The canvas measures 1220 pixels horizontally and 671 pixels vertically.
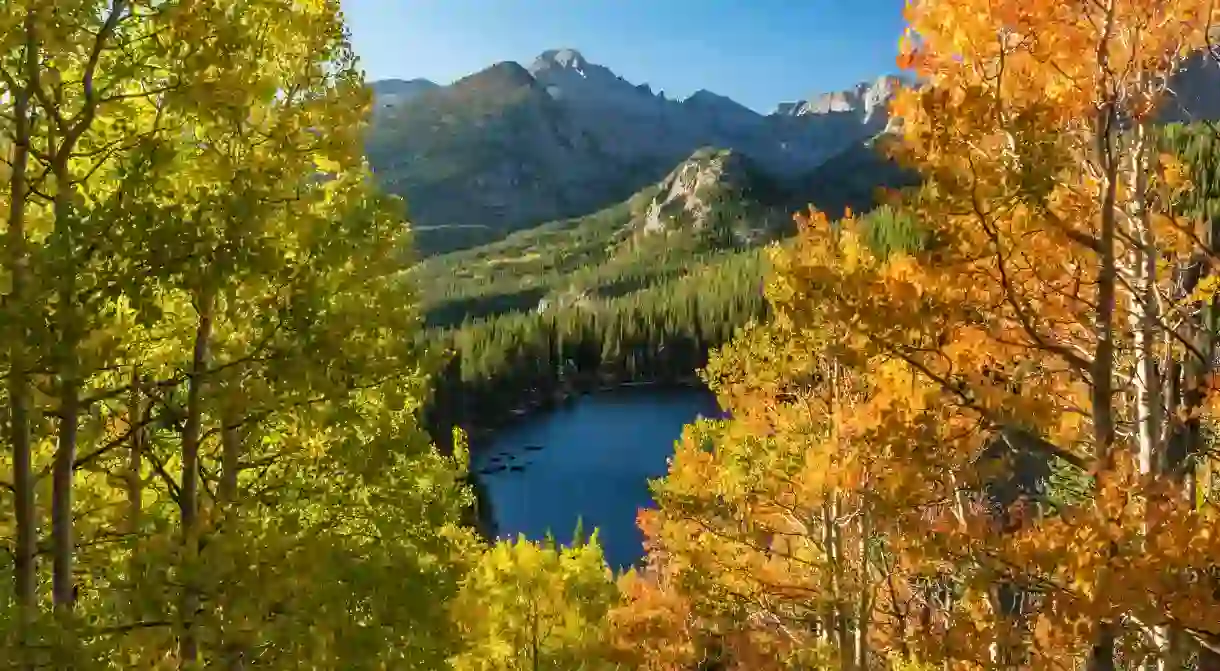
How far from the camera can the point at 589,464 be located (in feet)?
240

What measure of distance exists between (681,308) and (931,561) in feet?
435

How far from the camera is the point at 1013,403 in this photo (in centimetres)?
507

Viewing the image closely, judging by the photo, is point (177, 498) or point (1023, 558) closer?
point (1023, 558)

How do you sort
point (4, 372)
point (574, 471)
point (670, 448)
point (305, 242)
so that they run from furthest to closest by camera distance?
point (670, 448) → point (574, 471) → point (305, 242) → point (4, 372)

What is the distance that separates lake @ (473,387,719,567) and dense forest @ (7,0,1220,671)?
31939mm

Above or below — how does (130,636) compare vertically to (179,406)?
below

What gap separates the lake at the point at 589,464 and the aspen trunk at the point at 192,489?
3208 centimetres

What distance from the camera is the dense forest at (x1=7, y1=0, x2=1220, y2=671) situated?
429cm

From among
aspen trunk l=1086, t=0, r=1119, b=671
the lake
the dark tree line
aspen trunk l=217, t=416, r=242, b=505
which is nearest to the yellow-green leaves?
aspen trunk l=217, t=416, r=242, b=505

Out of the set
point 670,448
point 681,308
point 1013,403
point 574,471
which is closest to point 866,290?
point 1013,403

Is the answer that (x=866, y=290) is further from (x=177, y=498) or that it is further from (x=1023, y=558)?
(x=177, y=498)

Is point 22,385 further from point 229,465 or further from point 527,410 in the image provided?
point 527,410

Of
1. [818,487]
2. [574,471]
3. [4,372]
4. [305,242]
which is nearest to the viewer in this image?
[4,372]

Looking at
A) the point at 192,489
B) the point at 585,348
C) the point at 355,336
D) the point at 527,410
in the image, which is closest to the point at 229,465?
the point at 192,489
